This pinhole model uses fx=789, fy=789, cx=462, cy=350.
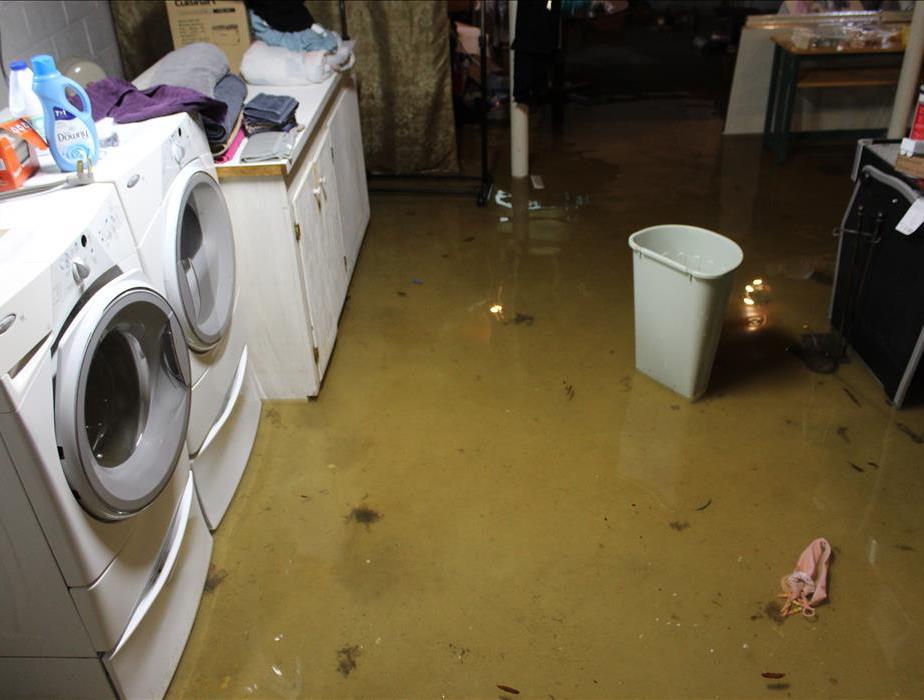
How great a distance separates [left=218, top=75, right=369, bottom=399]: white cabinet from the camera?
252 cm

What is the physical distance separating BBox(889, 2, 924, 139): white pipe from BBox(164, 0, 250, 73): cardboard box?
3.28 m

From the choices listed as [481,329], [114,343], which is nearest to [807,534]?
[481,329]

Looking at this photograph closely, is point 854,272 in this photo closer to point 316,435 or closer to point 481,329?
point 481,329

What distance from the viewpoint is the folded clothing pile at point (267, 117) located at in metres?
2.70

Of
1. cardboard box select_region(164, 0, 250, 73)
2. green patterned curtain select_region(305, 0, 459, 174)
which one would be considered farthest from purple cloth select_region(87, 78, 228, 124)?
green patterned curtain select_region(305, 0, 459, 174)

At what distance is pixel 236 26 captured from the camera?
11.5 ft

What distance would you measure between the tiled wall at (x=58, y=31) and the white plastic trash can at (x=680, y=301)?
2.36 m

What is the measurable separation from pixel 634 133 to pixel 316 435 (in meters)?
3.43

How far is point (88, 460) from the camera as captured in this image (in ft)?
5.04

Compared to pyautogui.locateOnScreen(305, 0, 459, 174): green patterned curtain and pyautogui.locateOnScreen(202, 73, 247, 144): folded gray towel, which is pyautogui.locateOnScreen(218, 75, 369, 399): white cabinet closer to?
pyautogui.locateOnScreen(202, 73, 247, 144): folded gray towel

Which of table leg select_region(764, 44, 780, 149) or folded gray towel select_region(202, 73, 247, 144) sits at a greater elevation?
folded gray towel select_region(202, 73, 247, 144)

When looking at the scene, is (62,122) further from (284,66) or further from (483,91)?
(483,91)

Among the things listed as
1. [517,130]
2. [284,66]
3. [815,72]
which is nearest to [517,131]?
[517,130]

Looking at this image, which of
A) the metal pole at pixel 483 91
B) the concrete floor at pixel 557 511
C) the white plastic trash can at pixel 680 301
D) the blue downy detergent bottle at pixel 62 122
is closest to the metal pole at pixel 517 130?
the metal pole at pixel 483 91
